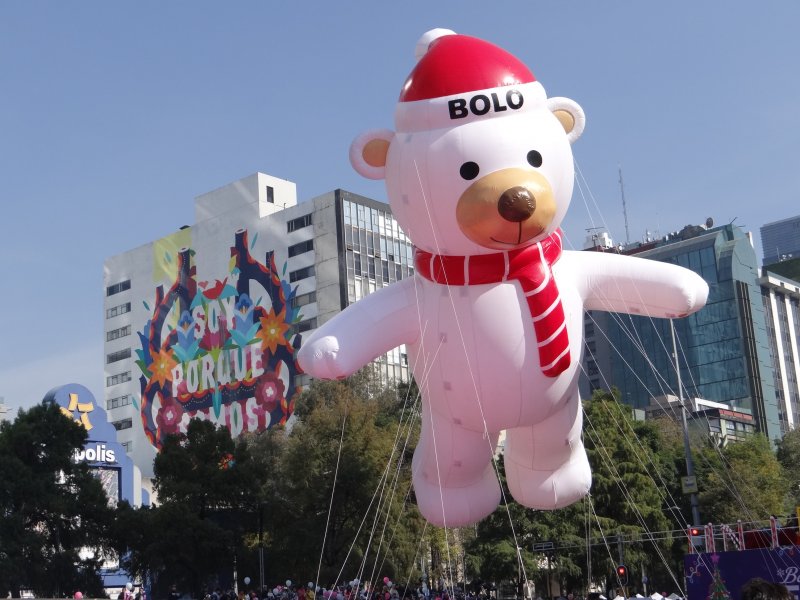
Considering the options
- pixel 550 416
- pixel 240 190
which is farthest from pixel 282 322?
pixel 550 416

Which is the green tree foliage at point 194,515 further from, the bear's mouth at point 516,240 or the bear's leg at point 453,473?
the bear's mouth at point 516,240

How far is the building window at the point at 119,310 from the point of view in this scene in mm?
86062

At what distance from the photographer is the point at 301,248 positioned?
72.9 m

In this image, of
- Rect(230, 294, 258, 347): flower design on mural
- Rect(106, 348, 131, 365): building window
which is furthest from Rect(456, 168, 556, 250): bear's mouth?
Rect(106, 348, 131, 365): building window

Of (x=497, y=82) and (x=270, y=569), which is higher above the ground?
(x=497, y=82)

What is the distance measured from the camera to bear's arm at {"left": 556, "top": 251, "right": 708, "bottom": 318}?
13.4 metres

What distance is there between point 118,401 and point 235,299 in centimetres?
1563

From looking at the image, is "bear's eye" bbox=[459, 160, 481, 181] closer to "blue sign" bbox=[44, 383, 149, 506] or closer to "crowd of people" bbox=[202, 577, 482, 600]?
"crowd of people" bbox=[202, 577, 482, 600]

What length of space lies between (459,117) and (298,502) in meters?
22.7

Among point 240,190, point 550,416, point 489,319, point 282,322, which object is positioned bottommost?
point 550,416

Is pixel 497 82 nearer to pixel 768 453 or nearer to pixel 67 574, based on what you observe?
pixel 67 574

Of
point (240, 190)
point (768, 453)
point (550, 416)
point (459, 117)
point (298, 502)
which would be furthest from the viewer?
point (240, 190)

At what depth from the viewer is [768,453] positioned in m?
43.2

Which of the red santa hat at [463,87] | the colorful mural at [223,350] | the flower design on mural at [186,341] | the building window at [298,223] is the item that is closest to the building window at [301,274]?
the colorful mural at [223,350]
